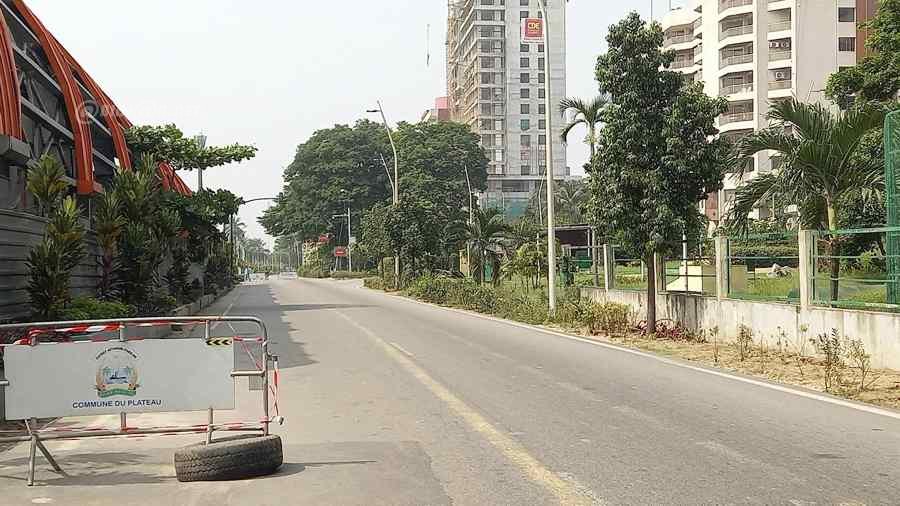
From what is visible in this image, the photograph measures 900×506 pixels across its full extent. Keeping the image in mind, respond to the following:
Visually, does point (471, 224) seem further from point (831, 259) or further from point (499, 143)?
point (499, 143)

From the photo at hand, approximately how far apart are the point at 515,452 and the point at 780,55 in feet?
217

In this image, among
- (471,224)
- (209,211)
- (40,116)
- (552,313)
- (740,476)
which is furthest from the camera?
(471,224)

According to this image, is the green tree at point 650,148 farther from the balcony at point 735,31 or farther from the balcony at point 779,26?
the balcony at point 735,31

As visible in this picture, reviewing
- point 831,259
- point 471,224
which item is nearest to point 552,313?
point 831,259

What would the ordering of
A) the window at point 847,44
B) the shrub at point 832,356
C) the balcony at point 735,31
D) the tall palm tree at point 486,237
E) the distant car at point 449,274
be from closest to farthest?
the shrub at point 832,356
the tall palm tree at point 486,237
the distant car at point 449,274
the window at point 847,44
the balcony at point 735,31

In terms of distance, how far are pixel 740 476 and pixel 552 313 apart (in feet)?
54.4

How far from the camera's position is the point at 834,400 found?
10.5 m

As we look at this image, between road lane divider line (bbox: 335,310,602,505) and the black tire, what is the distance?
203 centimetres

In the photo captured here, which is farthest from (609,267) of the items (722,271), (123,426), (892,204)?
(123,426)

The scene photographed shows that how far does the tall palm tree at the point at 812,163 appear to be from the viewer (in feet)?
56.5

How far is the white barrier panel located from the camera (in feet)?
24.7

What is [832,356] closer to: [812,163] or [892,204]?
[892,204]

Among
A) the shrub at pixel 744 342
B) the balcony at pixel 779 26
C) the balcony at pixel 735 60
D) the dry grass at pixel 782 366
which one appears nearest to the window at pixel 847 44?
the balcony at pixel 779 26

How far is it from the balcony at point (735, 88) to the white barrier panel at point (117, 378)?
218ft
